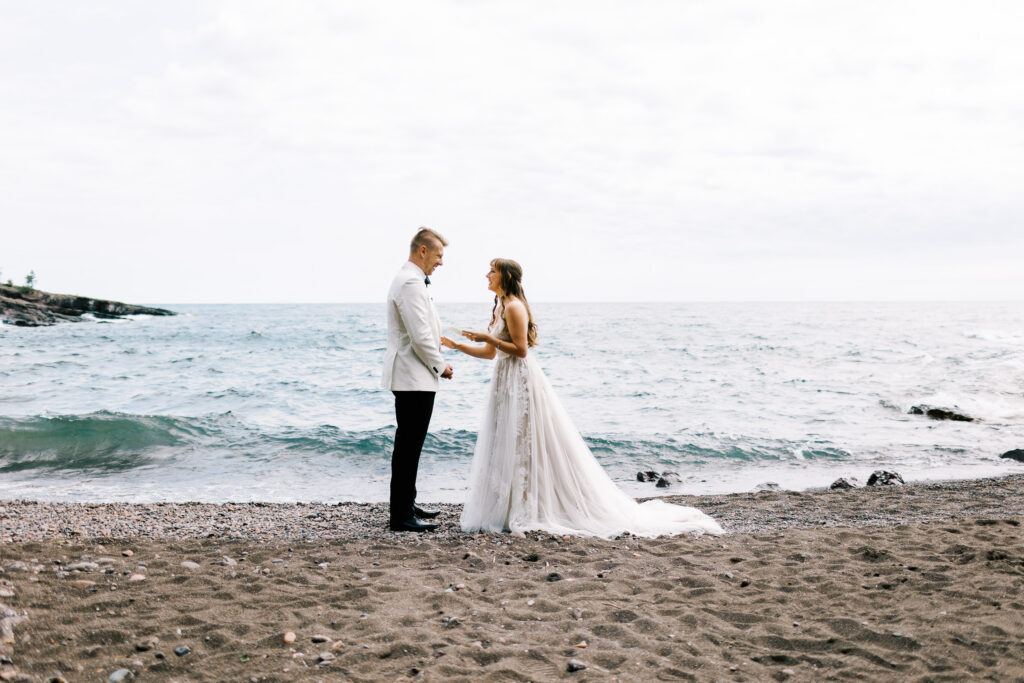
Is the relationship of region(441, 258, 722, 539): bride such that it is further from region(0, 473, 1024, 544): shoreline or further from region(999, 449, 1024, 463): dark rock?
region(999, 449, 1024, 463): dark rock

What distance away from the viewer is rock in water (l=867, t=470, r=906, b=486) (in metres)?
9.59

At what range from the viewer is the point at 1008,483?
30.3 ft

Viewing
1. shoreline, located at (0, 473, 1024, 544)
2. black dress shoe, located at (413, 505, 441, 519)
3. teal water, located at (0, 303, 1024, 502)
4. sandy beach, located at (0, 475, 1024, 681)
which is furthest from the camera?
teal water, located at (0, 303, 1024, 502)

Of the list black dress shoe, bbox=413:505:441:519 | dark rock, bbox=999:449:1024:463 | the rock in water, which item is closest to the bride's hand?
black dress shoe, bbox=413:505:441:519

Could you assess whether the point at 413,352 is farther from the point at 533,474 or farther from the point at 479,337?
the point at 533,474

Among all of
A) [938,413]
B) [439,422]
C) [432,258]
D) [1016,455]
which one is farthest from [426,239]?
[938,413]

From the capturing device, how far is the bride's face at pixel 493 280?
6.51m

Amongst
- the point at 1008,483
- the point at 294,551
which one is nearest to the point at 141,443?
the point at 294,551

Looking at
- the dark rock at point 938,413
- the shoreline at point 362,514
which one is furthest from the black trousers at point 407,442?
the dark rock at point 938,413

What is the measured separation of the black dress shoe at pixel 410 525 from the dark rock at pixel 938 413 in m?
15.0

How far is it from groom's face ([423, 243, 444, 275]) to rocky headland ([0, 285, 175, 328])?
61573 mm

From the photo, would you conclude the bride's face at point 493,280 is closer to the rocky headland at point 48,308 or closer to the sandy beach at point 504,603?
the sandy beach at point 504,603

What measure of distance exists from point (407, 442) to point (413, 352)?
0.84 metres

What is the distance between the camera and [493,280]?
6.57 metres
